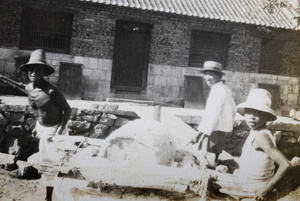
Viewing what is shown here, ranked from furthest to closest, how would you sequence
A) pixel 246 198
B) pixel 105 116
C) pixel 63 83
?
pixel 63 83
pixel 105 116
pixel 246 198

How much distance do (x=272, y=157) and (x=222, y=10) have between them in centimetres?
981

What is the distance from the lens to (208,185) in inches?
93.4

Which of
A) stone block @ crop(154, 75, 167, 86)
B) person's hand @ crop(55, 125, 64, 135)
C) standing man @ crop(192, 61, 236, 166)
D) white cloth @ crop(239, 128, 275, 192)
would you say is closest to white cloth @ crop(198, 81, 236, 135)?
standing man @ crop(192, 61, 236, 166)

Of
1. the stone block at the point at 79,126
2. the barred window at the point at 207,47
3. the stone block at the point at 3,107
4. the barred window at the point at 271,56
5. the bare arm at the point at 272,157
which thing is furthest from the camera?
the barred window at the point at 271,56

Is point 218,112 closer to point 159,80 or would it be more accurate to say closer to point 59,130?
point 59,130

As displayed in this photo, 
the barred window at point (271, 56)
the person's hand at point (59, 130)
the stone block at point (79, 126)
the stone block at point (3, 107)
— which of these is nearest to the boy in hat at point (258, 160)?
the person's hand at point (59, 130)

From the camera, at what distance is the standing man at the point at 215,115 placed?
448 cm

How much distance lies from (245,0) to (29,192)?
36.7 ft

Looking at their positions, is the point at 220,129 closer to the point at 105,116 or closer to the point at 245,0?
the point at 105,116

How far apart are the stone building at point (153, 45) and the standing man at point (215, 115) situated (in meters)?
6.23

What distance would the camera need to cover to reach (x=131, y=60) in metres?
11.6

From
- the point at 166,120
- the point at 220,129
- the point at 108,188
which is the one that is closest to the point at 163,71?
the point at 166,120

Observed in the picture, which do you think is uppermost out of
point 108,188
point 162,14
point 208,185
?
point 162,14

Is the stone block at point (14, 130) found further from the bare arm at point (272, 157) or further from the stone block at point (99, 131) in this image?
the bare arm at point (272, 157)
